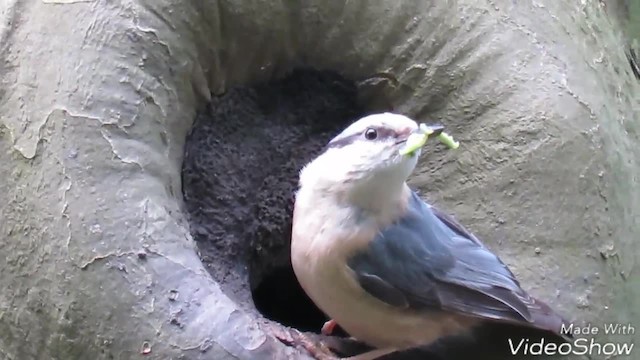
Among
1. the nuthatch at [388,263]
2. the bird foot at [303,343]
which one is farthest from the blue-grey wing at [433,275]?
the bird foot at [303,343]

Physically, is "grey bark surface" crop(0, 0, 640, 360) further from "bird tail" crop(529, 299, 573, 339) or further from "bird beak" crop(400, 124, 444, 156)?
"bird beak" crop(400, 124, 444, 156)

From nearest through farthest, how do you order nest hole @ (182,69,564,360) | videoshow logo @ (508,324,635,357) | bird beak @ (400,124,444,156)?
bird beak @ (400,124,444,156) < videoshow logo @ (508,324,635,357) < nest hole @ (182,69,564,360)

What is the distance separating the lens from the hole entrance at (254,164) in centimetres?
111

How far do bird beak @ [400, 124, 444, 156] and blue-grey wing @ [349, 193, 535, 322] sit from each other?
13 centimetres

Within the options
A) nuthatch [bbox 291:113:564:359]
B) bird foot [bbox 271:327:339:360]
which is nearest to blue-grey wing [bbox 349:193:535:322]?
nuthatch [bbox 291:113:564:359]

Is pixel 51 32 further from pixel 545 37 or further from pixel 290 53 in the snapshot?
pixel 545 37

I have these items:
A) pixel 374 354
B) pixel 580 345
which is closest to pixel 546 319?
pixel 580 345

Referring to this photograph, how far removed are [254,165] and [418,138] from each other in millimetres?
353

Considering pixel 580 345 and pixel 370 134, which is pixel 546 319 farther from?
pixel 370 134

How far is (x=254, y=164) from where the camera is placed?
1.17 m

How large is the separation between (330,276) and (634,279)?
0.42 metres

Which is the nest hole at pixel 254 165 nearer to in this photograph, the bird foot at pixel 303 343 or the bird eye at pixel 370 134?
the bird foot at pixel 303 343

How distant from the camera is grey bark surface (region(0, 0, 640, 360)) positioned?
2.97 feet

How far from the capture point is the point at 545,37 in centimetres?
114
